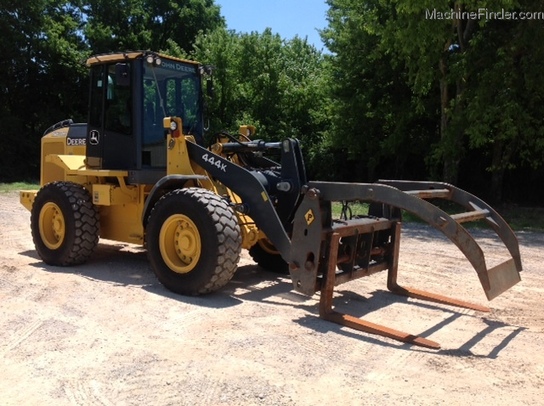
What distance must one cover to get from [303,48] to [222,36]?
3.88 meters

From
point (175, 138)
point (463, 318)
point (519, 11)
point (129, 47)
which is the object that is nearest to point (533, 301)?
point (463, 318)

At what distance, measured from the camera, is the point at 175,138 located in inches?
265

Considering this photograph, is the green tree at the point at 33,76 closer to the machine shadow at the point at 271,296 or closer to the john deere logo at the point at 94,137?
the machine shadow at the point at 271,296

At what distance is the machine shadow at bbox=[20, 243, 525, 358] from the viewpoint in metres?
4.91

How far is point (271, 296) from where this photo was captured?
6160mm

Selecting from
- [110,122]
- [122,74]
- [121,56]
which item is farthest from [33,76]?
[122,74]

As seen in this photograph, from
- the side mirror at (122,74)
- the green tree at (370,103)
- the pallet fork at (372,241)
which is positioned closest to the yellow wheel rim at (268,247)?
the pallet fork at (372,241)

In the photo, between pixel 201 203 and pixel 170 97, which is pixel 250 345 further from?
pixel 170 97

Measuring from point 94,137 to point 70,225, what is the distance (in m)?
1.25

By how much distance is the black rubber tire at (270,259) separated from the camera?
7215 mm

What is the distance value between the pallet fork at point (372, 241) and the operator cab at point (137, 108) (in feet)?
8.51

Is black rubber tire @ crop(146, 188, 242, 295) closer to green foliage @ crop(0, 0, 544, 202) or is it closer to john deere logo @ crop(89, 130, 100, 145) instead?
john deere logo @ crop(89, 130, 100, 145)

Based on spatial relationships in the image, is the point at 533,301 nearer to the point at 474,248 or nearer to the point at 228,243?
the point at 474,248

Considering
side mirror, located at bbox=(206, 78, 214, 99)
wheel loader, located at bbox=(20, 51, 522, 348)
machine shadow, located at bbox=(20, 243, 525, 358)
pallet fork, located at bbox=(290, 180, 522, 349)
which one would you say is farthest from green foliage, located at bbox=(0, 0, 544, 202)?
machine shadow, located at bbox=(20, 243, 525, 358)
